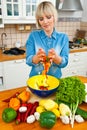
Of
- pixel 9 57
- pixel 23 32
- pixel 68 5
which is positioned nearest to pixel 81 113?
pixel 9 57

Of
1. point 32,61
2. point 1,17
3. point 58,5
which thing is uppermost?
point 58,5

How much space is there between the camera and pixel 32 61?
4.65 feet

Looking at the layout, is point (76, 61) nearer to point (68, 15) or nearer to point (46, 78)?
point (68, 15)

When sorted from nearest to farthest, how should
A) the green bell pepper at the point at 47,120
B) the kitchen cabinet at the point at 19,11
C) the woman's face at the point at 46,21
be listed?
the green bell pepper at the point at 47,120, the woman's face at the point at 46,21, the kitchen cabinet at the point at 19,11

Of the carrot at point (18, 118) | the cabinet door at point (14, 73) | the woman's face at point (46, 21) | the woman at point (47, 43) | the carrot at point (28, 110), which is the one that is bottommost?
the cabinet door at point (14, 73)

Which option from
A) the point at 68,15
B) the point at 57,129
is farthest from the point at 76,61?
the point at 57,129

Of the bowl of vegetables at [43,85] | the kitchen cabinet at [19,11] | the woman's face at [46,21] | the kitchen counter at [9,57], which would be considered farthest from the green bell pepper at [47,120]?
the kitchen cabinet at [19,11]

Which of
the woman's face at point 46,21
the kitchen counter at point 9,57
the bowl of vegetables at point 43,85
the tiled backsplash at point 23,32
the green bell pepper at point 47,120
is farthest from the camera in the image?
the tiled backsplash at point 23,32

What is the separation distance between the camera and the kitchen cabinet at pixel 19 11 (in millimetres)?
2492

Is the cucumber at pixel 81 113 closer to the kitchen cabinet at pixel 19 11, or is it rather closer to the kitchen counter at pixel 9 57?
the kitchen counter at pixel 9 57

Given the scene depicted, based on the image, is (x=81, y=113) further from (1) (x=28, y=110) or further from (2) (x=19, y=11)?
(2) (x=19, y=11)

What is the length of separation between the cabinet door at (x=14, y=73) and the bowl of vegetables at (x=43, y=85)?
1.19 meters

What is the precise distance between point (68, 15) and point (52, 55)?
2379mm

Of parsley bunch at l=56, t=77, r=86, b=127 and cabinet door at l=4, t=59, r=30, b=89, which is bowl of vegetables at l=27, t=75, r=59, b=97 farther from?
cabinet door at l=4, t=59, r=30, b=89
